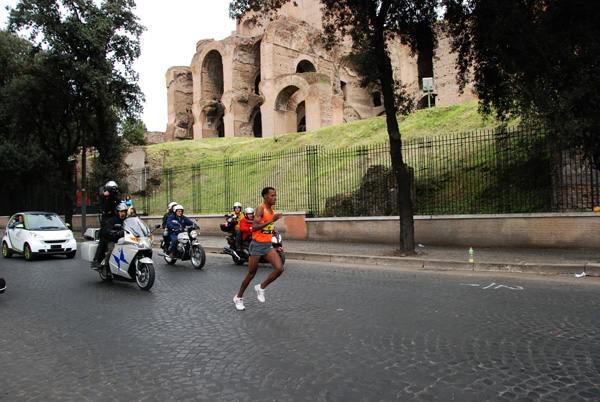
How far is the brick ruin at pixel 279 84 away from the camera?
117 feet

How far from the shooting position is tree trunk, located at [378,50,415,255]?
10.7 meters

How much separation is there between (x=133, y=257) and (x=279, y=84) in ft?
107

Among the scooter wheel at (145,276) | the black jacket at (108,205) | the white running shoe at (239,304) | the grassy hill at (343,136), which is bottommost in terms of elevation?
the white running shoe at (239,304)

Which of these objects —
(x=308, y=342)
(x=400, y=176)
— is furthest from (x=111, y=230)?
(x=400, y=176)

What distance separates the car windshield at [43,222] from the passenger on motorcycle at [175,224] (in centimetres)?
426

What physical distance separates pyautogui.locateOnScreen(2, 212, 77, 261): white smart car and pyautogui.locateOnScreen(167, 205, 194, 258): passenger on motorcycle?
3.77 meters

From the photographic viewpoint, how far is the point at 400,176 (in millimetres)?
10852

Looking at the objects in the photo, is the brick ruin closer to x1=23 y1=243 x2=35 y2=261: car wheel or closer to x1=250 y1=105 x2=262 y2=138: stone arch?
x1=250 y1=105 x2=262 y2=138: stone arch

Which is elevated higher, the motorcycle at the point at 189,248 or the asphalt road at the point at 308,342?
the motorcycle at the point at 189,248

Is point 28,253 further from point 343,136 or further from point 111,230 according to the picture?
point 343,136

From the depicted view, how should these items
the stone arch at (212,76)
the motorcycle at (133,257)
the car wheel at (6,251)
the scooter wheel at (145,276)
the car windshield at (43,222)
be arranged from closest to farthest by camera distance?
the scooter wheel at (145,276)
the motorcycle at (133,257)
the car windshield at (43,222)
the car wheel at (6,251)
the stone arch at (212,76)

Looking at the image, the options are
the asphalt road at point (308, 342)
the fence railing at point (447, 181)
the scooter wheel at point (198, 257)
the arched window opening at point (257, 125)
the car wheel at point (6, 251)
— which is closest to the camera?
the asphalt road at point (308, 342)

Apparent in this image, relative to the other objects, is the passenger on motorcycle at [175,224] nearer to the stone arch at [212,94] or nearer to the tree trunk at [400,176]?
the tree trunk at [400,176]

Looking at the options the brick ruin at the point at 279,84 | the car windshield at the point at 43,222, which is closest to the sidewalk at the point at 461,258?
the car windshield at the point at 43,222
